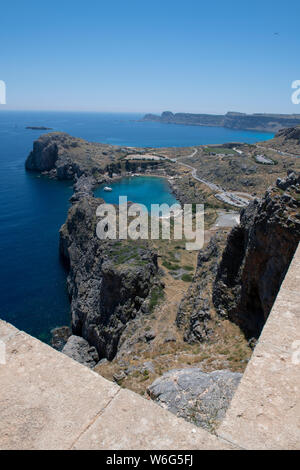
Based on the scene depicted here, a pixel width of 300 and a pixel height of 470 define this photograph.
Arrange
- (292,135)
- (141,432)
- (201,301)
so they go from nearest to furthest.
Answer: (141,432) → (201,301) → (292,135)

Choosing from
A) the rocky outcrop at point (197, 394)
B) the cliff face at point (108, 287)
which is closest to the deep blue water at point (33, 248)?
the cliff face at point (108, 287)

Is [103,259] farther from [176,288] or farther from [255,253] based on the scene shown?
[255,253]

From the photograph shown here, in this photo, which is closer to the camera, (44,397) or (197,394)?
(44,397)

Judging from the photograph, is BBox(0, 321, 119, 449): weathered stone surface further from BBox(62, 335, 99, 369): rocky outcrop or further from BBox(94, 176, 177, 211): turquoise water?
BBox(94, 176, 177, 211): turquoise water

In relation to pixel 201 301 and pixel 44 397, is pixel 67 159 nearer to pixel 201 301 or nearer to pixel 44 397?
pixel 201 301

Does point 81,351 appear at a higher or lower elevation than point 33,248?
lower

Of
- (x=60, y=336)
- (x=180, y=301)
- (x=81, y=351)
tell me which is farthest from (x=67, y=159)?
(x=180, y=301)
